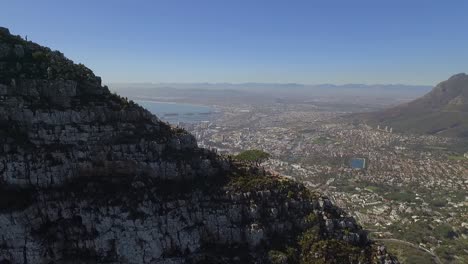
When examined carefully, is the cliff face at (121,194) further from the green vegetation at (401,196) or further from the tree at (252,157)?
the green vegetation at (401,196)

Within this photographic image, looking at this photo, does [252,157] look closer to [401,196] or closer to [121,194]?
[121,194]

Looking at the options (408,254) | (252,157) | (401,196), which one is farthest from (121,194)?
(401,196)

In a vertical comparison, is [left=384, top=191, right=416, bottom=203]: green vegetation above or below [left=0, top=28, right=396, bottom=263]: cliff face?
below

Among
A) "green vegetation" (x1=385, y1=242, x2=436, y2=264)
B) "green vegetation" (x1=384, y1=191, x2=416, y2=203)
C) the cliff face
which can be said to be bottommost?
"green vegetation" (x1=384, y1=191, x2=416, y2=203)

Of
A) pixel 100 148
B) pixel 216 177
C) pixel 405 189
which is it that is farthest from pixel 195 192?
pixel 405 189

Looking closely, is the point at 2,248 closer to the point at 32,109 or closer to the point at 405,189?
the point at 32,109

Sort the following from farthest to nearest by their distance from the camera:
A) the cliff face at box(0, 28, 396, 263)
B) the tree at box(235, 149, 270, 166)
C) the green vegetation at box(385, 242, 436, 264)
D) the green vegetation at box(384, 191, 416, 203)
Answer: the green vegetation at box(384, 191, 416, 203) → the green vegetation at box(385, 242, 436, 264) → the tree at box(235, 149, 270, 166) → the cliff face at box(0, 28, 396, 263)

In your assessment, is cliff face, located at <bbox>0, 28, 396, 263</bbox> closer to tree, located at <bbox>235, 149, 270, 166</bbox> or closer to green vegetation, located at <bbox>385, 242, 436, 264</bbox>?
tree, located at <bbox>235, 149, 270, 166</bbox>

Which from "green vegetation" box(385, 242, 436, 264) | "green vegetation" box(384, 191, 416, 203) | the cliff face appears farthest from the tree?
"green vegetation" box(384, 191, 416, 203)
